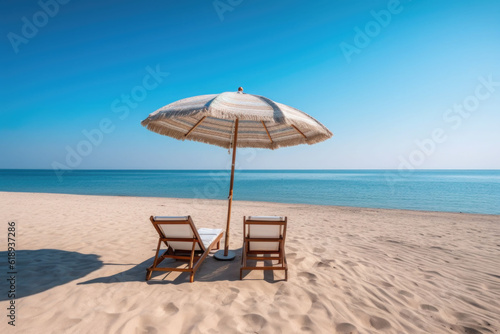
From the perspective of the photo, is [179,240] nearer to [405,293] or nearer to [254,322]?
[254,322]

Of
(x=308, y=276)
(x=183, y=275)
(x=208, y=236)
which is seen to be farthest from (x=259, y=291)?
(x=208, y=236)

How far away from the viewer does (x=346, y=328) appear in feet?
7.72

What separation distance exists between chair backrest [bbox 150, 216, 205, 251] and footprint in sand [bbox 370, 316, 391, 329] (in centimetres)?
229

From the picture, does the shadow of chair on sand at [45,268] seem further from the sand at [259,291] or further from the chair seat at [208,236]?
the chair seat at [208,236]

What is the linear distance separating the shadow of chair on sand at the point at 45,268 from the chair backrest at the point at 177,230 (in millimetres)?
1215

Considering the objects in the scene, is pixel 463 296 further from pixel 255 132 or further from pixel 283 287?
pixel 255 132

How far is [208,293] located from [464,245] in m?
6.13

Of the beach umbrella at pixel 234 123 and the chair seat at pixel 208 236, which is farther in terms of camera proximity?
the chair seat at pixel 208 236

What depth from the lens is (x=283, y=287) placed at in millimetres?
3139

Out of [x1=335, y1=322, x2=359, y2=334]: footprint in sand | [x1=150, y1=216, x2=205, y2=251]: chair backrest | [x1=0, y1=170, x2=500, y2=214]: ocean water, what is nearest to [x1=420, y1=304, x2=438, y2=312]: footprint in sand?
[x1=335, y1=322, x2=359, y2=334]: footprint in sand

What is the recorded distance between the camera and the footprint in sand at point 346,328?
2301 mm

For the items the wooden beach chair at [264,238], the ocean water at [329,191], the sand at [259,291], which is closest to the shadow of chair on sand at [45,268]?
the sand at [259,291]

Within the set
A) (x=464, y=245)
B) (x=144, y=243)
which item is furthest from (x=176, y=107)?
(x=464, y=245)

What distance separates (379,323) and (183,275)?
8.20ft
